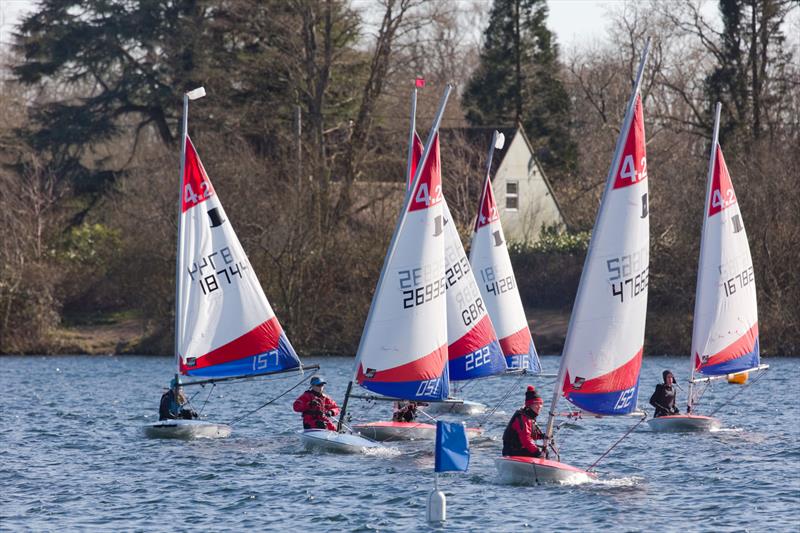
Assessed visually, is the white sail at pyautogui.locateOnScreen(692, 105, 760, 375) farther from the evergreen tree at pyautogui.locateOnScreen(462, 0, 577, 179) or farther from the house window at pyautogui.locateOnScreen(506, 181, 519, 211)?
the evergreen tree at pyautogui.locateOnScreen(462, 0, 577, 179)

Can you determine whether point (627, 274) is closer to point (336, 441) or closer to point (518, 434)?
point (518, 434)

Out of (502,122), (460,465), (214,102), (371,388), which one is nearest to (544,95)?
(502,122)

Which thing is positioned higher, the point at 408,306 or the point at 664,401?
the point at 408,306

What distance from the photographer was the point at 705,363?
84.1 feet

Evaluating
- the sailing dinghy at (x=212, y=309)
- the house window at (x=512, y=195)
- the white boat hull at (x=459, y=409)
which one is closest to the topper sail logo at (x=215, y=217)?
the sailing dinghy at (x=212, y=309)

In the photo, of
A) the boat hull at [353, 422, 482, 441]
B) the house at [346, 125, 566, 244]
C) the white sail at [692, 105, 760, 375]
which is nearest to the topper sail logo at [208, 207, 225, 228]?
the boat hull at [353, 422, 482, 441]

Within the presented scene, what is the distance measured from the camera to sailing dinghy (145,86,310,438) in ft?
78.6

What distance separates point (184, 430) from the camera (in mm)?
24406

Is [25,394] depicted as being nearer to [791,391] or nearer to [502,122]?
[791,391]

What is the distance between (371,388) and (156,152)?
120 feet

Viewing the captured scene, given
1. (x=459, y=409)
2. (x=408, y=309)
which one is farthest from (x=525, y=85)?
(x=408, y=309)

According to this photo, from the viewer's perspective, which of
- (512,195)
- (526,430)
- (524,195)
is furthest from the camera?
(524,195)

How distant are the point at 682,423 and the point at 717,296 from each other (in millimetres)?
2628

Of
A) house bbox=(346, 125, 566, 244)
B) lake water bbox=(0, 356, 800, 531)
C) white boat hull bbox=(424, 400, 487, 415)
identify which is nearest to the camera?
lake water bbox=(0, 356, 800, 531)
